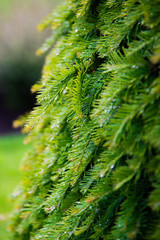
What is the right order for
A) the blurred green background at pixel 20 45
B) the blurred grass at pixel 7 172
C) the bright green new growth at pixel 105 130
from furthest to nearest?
the blurred green background at pixel 20 45 → the blurred grass at pixel 7 172 → the bright green new growth at pixel 105 130

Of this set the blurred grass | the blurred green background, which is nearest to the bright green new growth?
the blurred grass

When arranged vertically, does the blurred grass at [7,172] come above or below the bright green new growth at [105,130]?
below

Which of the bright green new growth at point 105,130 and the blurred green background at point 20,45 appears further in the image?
the blurred green background at point 20,45

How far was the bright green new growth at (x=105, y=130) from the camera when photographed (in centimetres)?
81

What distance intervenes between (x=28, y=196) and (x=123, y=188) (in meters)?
0.79

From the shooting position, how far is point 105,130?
928mm

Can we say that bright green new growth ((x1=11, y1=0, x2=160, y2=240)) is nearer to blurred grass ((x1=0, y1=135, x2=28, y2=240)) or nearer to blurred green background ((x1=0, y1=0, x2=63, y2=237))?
blurred grass ((x1=0, y1=135, x2=28, y2=240))

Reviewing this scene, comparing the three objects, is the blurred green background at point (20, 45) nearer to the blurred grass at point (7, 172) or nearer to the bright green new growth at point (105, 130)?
the blurred grass at point (7, 172)

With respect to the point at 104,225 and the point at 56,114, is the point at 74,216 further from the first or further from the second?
the point at 56,114

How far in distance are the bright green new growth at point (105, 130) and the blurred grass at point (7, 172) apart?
1.79 metres

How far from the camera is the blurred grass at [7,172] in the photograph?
11.2 ft

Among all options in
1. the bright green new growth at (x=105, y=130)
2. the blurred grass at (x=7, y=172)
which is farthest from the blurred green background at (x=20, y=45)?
the bright green new growth at (x=105, y=130)

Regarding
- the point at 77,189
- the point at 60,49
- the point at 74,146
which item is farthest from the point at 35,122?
the point at 60,49

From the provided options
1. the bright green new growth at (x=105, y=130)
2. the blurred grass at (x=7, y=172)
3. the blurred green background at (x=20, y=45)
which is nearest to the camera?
the bright green new growth at (x=105, y=130)
